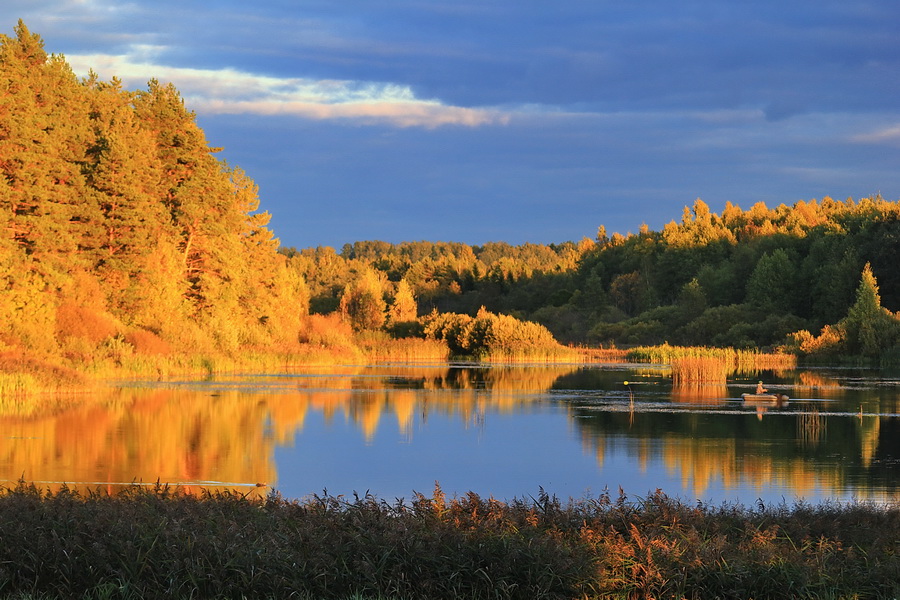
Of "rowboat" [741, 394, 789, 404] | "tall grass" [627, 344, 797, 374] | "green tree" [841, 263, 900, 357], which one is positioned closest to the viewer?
"rowboat" [741, 394, 789, 404]

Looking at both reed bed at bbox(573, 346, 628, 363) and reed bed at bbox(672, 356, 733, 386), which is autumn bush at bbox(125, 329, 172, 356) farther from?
reed bed at bbox(573, 346, 628, 363)

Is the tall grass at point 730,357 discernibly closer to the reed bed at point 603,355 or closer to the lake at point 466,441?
the reed bed at point 603,355

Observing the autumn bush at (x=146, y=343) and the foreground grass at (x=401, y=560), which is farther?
the autumn bush at (x=146, y=343)

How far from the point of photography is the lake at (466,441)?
1617 cm

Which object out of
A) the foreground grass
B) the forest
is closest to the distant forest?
the forest

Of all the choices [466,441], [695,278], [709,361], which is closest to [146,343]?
[709,361]

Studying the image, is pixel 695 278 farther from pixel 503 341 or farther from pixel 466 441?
pixel 466 441

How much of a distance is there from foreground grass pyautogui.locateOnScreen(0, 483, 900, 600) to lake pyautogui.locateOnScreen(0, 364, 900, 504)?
4.67 metres

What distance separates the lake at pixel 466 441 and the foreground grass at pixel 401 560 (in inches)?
184

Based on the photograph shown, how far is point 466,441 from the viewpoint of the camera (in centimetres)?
2222

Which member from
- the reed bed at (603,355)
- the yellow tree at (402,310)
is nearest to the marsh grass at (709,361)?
the reed bed at (603,355)

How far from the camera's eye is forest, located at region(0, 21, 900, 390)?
37.2 metres

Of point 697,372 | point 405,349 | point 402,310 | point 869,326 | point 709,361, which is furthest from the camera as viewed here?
point 402,310

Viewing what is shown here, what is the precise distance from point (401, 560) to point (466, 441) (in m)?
13.9
